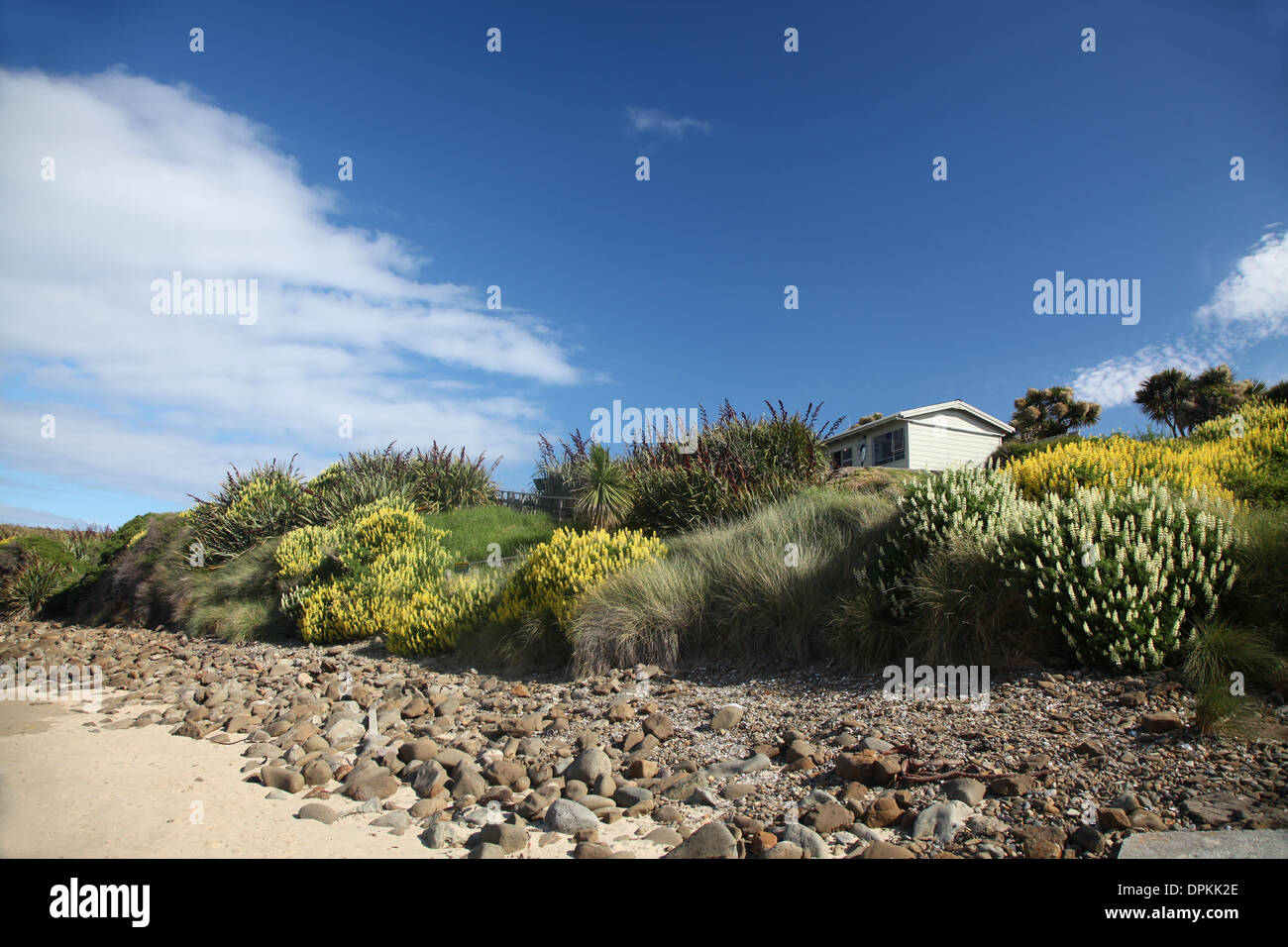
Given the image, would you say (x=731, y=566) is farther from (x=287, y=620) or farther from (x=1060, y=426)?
(x=1060, y=426)

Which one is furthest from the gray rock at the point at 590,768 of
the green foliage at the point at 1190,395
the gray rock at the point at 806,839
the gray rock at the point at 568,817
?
the green foliage at the point at 1190,395

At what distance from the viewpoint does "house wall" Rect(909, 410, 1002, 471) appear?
99.0 ft

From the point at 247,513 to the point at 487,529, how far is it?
5642 mm

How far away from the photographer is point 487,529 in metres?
15.1

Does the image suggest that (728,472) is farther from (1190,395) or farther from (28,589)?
(1190,395)

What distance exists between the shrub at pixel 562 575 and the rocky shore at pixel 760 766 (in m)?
1.06

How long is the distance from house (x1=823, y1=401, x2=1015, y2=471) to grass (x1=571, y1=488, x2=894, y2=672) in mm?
22166

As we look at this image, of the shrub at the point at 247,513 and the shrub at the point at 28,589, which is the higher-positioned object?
the shrub at the point at 247,513

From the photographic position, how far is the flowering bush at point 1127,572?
4.94 meters

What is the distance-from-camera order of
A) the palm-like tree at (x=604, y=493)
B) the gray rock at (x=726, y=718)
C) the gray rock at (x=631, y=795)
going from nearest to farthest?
the gray rock at (x=631, y=795)
the gray rock at (x=726, y=718)
the palm-like tree at (x=604, y=493)

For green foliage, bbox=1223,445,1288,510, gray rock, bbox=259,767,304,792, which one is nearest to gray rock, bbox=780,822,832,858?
gray rock, bbox=259,767,304,792

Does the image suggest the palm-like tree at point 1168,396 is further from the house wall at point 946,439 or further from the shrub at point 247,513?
the shrub at point 247,513
